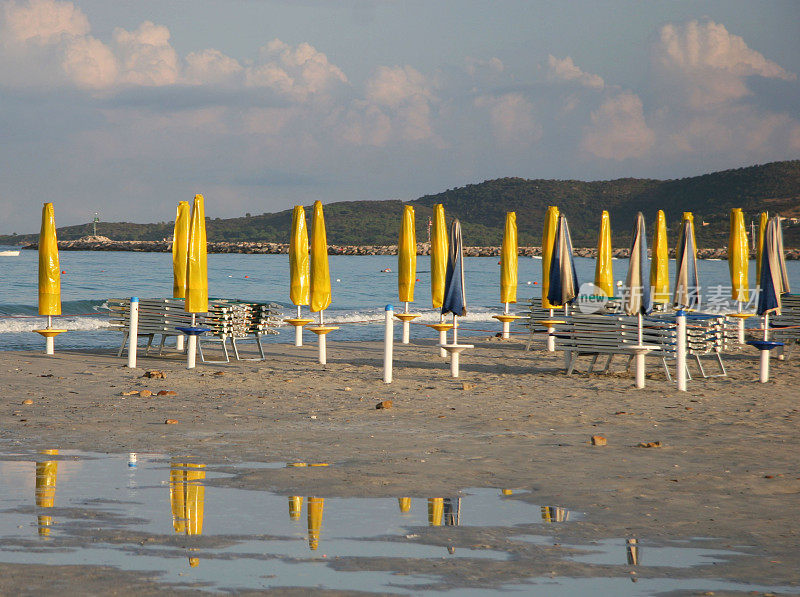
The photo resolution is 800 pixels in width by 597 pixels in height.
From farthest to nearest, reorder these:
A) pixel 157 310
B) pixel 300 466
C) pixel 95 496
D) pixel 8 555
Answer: pixel 157 310 < pixel 300 466 < pixel 95 496 < pixel 8 555

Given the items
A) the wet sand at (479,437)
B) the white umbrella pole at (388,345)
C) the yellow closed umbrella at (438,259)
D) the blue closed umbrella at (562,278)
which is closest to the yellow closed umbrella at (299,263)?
the wet sand at (479,437)

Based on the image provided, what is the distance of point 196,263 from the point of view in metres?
13.8

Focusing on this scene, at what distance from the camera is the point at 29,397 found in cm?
1062

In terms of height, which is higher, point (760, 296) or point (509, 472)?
point (760, 296)

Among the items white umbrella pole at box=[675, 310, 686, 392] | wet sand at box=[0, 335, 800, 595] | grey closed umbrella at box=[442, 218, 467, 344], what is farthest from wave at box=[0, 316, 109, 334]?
white umbrella pole at box=[675, 310, 686, 392]

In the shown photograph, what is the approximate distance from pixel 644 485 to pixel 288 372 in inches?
305

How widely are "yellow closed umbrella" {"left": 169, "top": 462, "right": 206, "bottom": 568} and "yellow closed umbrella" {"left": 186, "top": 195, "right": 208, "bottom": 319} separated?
6.98m

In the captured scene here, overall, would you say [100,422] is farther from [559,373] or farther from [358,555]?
[559,373]

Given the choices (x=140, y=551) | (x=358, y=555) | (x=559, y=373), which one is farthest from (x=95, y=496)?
(x=559, y=373)

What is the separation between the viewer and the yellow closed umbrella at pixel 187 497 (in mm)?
5336

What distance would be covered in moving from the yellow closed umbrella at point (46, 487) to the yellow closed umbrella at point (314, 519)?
4.73 feet

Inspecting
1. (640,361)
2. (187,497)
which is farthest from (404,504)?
(640,361)

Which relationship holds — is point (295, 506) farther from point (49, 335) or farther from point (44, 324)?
point (44, 324)

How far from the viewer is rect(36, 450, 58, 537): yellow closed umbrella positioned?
5319 millimetres
